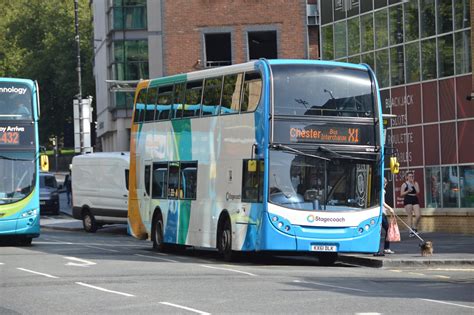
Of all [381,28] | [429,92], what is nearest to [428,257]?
[429,92]

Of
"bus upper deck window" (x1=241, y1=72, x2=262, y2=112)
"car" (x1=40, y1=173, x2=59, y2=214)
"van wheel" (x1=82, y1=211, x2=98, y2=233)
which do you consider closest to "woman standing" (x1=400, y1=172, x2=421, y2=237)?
"bus upper deck window" (x1=241, y1=72, x2=262, y2=112)

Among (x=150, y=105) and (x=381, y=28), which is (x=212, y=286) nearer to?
(x=150, y=105)

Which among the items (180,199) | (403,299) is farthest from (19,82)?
(403,299)

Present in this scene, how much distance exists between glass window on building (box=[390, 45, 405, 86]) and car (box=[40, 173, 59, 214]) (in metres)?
24.8

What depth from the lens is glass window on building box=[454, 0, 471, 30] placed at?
34.3 m

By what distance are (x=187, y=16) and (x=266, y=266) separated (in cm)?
3082

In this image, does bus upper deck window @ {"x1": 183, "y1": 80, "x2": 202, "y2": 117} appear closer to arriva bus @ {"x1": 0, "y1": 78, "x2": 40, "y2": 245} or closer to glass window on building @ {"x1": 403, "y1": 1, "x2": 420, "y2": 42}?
arriva bus @ {"x1": 0, "y1": 78, "x2": 40, "y2": 245}

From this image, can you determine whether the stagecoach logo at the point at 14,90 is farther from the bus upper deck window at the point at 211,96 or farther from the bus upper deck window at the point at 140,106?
the bus upper deck window at the point at 211,96

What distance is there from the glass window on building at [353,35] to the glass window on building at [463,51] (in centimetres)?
625

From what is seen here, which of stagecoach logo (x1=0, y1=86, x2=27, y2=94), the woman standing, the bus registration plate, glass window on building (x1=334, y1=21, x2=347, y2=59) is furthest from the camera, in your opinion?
glass window on building (x1=334, y1=21, x2=347, y2=59)

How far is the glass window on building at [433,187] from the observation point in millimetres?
35688

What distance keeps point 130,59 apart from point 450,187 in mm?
29211

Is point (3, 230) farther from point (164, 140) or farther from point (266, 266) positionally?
point (266, 266)

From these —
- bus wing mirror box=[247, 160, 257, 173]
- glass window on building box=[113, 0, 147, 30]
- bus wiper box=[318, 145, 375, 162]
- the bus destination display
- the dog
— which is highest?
glass window on building box=[113, 0, 147, 30]
